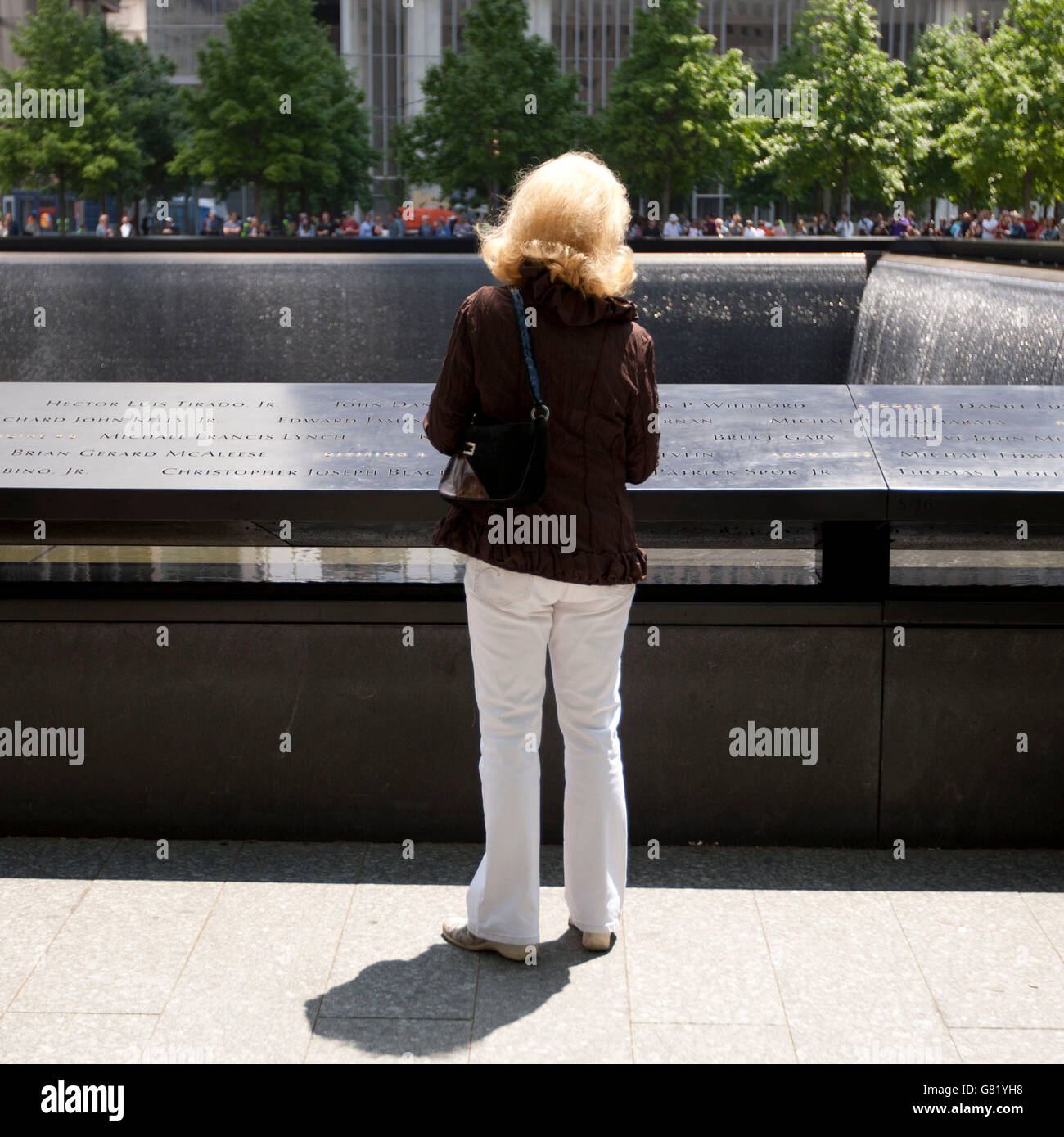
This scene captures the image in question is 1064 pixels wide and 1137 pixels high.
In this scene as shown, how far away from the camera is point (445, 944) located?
11.7 ft

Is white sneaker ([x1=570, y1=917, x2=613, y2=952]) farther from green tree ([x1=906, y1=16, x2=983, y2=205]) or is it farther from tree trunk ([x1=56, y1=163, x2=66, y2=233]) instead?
tree trunk ([x1=56, y1=163, x2=66, y2=233])

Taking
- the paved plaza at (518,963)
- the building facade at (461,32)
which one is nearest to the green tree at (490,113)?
the building facade at (461,32)

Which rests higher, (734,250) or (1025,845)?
(734,250)

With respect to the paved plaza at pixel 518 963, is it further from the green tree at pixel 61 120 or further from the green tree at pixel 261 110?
the green tree at pixel 61 120

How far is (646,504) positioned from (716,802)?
989mm

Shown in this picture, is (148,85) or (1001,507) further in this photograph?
(148,85)

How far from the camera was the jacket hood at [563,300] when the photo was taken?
9.97ft

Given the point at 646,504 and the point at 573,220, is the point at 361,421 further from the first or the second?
the point at 573,220

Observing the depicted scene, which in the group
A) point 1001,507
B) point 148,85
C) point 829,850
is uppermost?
point 148,85

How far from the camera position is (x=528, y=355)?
120 inches
